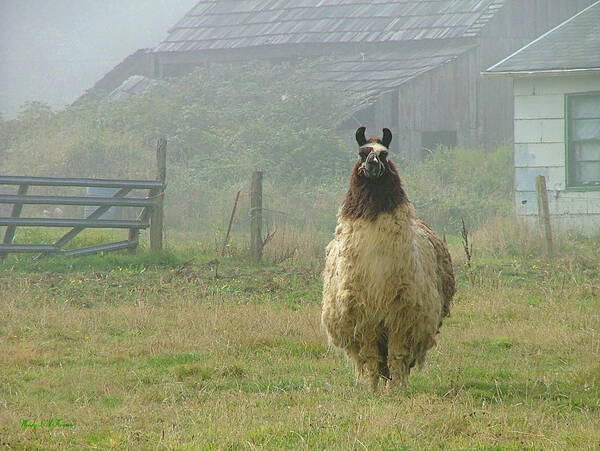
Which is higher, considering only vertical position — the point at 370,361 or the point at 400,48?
the point at 400,48

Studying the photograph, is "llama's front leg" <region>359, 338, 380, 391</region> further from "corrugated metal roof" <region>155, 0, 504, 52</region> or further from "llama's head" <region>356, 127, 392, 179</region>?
"corrugated metal roof" <region>155, 0, 504, 52</region>

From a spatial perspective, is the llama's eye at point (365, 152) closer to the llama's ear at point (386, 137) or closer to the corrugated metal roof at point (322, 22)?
the llama's ear at point (386, 137)

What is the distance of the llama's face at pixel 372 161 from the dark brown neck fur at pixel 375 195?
0.07 meters

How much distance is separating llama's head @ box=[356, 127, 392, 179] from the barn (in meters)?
20.6

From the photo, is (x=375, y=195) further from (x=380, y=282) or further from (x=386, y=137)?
(x=380, y=282)

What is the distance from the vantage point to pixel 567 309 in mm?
10758

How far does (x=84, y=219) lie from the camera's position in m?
15.4

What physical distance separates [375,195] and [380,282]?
0.71 metres

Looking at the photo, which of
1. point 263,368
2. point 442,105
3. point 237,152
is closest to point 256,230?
point 263,368

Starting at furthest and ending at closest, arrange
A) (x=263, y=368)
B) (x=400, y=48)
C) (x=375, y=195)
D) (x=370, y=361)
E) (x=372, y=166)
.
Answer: (x=400, y=48) → (x=263, y=368) → (x=370, y=361) → (x=375, y=195) → (x=372, y=166)

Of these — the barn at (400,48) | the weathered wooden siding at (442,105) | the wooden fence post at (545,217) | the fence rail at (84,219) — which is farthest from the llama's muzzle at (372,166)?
the weathered wooden siding at (442,105)

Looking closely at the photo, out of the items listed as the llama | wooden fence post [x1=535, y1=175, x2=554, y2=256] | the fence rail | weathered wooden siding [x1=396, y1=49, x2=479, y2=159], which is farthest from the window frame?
the llama

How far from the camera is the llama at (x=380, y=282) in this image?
7.25 metres

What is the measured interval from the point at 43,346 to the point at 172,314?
6.16 ft
